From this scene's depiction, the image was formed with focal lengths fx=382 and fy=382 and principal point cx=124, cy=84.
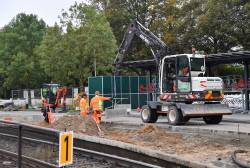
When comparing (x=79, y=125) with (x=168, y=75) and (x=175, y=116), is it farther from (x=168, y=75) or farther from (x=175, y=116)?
(x=168, y=75)

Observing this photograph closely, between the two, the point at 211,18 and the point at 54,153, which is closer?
the point at 54,153

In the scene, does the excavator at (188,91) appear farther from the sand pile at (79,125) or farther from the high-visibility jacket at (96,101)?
the sand pile at (79,125)

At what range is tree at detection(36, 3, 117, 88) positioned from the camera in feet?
132

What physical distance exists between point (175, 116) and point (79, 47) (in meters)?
24.5

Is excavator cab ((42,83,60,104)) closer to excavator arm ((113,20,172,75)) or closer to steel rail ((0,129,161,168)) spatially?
excavator arm ((113,20,172,75))

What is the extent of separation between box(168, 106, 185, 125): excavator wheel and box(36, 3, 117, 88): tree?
2184 centimetres

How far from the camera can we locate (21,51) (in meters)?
51.8

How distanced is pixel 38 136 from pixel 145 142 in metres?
6.87

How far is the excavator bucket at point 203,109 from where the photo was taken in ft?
59.1

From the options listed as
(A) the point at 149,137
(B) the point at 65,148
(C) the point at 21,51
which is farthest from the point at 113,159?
(C) the point at 21,51

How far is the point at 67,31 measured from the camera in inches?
1623

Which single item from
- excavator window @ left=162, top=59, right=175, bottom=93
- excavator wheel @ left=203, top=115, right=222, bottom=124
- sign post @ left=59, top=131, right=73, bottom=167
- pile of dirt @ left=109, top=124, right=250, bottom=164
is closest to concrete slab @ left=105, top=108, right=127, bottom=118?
excavator window @ left=162, top=59, right=175, bottom=93

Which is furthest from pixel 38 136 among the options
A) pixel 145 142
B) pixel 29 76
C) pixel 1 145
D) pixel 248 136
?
pixel 29 76

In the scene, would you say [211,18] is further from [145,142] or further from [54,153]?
[54,153]
